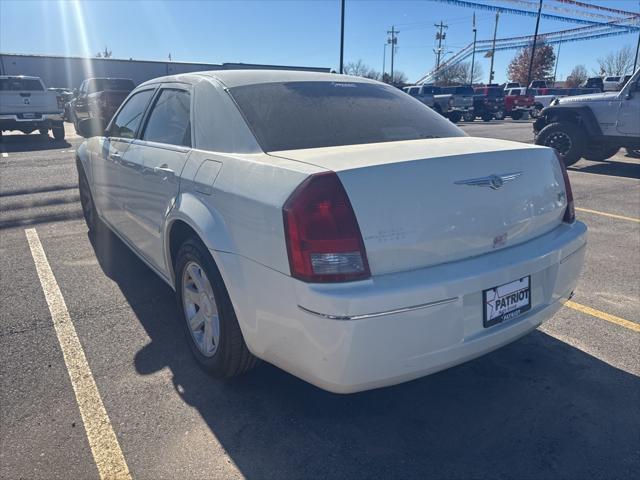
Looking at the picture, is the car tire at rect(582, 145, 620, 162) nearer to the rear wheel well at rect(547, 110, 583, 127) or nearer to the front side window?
the rear wheel well at rect(547, 110, 583, 127)

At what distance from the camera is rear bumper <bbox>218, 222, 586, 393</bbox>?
194cm

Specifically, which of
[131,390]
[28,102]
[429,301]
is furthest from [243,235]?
[28,102]

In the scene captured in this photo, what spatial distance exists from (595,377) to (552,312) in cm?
54

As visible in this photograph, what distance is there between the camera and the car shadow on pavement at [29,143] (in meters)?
14.8

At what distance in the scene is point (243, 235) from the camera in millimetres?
2250

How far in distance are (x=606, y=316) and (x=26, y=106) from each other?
55.4 ft

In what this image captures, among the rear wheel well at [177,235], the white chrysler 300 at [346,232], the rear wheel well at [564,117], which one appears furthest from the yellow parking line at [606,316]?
the rear wheel well at [564,117]

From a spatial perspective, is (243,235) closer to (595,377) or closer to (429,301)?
(429,301)

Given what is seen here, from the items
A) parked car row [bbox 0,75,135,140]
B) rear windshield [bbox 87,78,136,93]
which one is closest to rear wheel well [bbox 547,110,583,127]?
parked car row [bbox 0,75,135,140]

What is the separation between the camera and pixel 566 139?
10.2 metres

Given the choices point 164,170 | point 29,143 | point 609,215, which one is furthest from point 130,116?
point 29,143

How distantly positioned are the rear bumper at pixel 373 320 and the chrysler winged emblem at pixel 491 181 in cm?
32

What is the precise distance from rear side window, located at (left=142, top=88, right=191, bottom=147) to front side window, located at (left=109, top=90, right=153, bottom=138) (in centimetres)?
26

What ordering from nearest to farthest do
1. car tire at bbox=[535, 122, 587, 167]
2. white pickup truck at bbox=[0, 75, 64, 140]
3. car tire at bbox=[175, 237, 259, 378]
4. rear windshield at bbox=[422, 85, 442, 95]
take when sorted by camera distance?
car tire at bbox=[175, 237, 259, 378]
car tire at bbox=[535, 122, 587, 167]
white pickup truck at bbox=[0, 75, 64, 140]
rear windshield at bbox=[422, 85, 442, 95]
